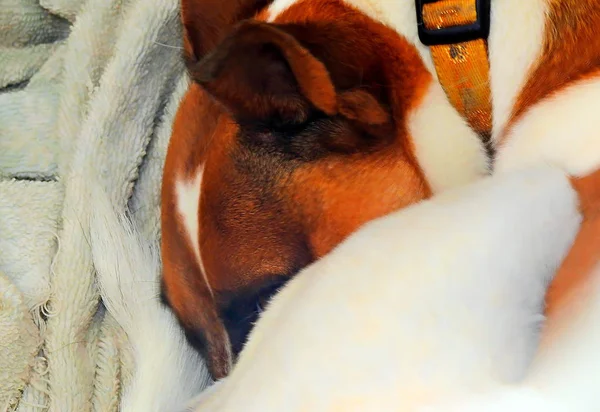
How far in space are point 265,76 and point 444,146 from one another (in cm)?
24

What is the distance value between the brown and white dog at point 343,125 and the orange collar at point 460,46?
0.01 meters

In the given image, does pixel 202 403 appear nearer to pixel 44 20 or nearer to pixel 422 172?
pixel 422 172

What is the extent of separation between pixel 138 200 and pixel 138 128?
0.16 m

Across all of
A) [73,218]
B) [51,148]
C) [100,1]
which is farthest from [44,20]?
[73,218]

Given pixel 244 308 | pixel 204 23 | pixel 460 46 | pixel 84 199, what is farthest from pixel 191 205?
pixel 84 199

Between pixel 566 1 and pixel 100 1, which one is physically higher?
pixel 566 1

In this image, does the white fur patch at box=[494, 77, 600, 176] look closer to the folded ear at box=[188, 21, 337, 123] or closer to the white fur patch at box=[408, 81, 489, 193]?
the white fur patch at box=[408, 81, 489, 193]

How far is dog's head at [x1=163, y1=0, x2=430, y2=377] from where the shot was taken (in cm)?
79

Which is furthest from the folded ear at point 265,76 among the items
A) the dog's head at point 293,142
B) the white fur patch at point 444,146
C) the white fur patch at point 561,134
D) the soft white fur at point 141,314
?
the soft white fur at point 141,314

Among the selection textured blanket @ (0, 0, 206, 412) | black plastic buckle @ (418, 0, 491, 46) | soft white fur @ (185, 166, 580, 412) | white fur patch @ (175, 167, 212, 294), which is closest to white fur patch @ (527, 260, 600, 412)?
soft white fur @ (185, 166, 580, 412)

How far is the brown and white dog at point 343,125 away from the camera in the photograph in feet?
2.61

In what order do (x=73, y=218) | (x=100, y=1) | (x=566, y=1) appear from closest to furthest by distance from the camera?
(x=566, y=1) → (x=73, y=218) → (x=100, y=1)

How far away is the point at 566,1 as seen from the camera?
80 cm

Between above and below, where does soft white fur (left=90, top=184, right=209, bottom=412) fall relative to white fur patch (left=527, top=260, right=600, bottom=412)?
below
